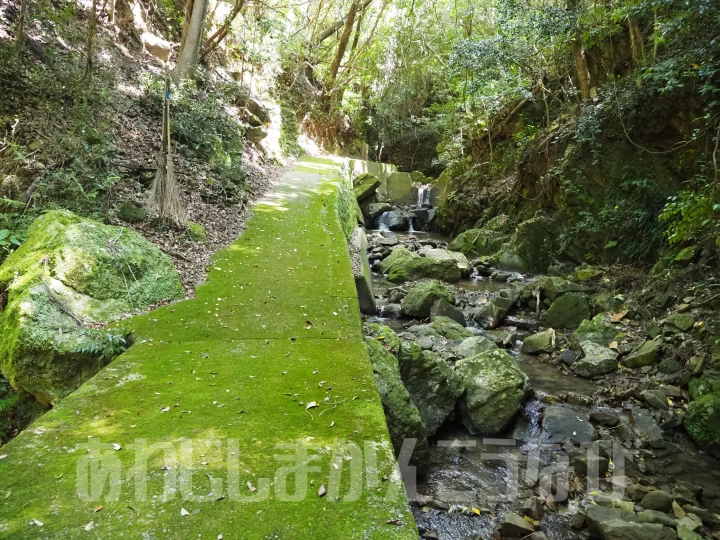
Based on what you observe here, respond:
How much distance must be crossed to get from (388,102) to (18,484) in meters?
18.9

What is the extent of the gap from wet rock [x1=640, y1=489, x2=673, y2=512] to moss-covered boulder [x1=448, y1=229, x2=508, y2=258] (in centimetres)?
796

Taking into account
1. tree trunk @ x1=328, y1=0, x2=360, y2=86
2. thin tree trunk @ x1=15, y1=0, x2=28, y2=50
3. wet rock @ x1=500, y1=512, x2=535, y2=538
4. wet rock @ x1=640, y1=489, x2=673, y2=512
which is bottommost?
wet rock @ x1=500, y1=512, x2=535, y2=538

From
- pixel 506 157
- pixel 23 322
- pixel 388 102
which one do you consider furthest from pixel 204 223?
pixel 388 102

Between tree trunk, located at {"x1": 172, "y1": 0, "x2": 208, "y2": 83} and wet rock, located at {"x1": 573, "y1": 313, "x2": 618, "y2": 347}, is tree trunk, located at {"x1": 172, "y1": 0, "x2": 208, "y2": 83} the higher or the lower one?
Result: the higher one

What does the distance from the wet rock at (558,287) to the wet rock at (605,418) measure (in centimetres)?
313

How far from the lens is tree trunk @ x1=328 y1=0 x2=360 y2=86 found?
13094 millimetres

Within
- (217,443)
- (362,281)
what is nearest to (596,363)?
(362,281)

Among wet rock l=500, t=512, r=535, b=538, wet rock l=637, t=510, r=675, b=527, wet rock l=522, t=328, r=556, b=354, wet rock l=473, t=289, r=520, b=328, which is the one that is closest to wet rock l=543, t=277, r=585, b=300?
wet rock l=473, t=289, r=520, b=328

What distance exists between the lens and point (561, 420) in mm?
4215

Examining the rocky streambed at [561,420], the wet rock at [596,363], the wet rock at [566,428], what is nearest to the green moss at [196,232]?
the rocky streambed at [561,420]

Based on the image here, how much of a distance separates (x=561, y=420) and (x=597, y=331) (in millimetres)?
2326

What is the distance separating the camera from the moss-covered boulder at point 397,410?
3.29m

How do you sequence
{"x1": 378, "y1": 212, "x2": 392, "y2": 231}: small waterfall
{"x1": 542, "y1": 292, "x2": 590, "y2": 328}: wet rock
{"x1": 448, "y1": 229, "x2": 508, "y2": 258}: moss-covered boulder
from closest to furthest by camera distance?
{"x1": 542, "y1": 292, "x2": 590, "y2": 328}: wet rock < {"x1": 448, "y1": 229, "x2": 508, "y2": 258}: moss-covered boulder < {"x1": 378, "y1": 212, "x2": 392, "y2": 231}: small waterfall

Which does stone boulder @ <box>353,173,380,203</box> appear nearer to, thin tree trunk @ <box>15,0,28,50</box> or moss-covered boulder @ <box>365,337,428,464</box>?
thin tree trunk @ <box>15,0,28,50</box>
